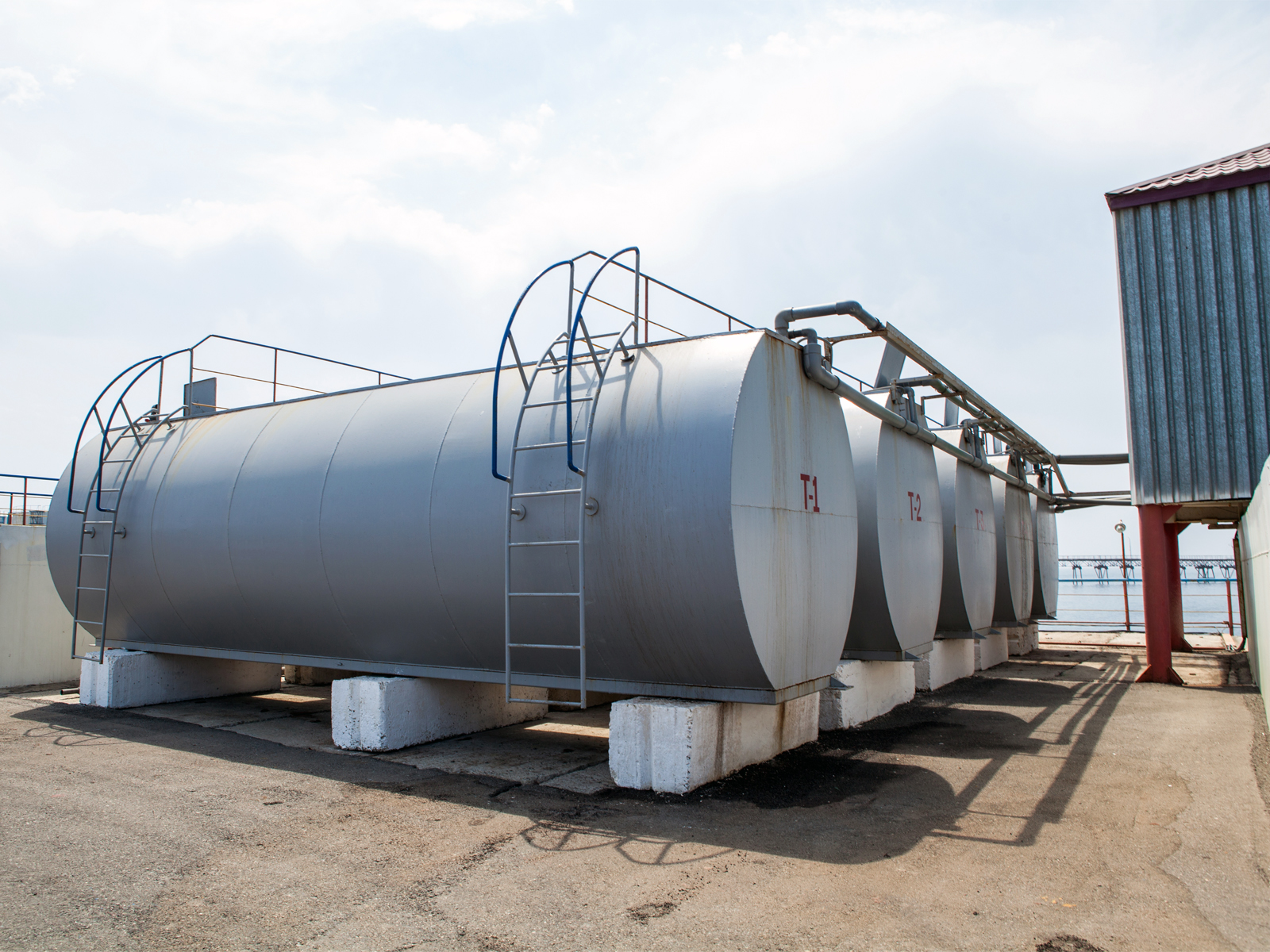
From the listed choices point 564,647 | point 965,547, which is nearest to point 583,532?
point 564,647

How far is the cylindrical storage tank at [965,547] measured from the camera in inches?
546

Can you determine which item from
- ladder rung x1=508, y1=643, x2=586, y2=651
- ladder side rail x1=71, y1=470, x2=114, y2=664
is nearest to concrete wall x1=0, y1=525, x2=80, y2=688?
ladder side rail x1=71, y1=470, x2=114, y2=664

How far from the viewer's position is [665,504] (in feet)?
24.0

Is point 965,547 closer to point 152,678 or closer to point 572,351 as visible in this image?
point 572,351

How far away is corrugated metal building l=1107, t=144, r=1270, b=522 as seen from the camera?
13461 millimetres

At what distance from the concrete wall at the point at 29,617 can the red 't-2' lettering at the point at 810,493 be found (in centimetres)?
1309

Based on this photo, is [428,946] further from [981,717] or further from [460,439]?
[981,717]

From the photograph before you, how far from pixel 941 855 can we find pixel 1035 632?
17094 mm

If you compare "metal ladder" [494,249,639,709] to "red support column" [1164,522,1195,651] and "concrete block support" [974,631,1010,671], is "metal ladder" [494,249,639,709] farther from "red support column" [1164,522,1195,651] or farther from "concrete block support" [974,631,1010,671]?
"red support column" [1164,522,1195,651]

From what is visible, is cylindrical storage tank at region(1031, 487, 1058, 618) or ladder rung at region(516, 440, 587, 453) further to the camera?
cylindrical storage tank at region(1031, 487, 1058, 618)

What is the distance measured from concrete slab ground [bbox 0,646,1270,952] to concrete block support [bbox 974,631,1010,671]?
687 cm

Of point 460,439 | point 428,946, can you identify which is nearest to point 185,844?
point 428,946

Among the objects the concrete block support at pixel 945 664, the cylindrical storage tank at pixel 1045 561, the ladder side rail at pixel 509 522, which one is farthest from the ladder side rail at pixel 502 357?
the cylindrical storage tank at pixel 1045 561

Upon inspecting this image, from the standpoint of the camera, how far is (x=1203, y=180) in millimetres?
13508
